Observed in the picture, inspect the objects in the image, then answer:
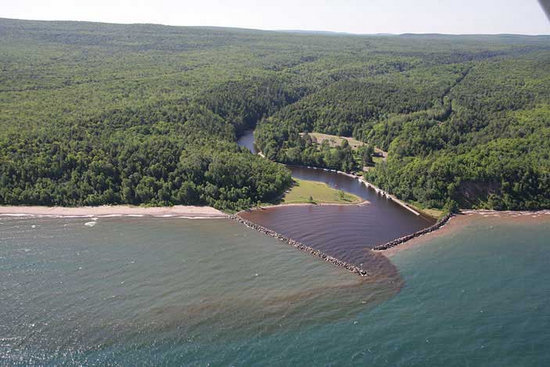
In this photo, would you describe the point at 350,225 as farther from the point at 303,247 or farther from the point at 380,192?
the point at 380,192

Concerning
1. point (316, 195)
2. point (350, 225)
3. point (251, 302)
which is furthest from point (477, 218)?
point (251, 302)

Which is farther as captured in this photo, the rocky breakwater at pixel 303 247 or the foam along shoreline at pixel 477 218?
the foam along shoreline at pixel 477 218

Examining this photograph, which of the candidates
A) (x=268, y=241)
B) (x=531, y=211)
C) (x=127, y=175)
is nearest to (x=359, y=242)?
(x=268, y=241)

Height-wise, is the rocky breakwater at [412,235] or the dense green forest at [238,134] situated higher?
the dense green forest at [238,134]

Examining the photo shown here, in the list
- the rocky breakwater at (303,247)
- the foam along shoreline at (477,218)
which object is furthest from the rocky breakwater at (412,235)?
the rocky breakwater at (303,247)

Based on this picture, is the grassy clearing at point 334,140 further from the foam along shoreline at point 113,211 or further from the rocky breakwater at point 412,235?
the foam along shoreline at point 113,211

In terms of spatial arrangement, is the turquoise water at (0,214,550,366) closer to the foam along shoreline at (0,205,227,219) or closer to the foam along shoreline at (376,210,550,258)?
the foam along shoreline at (376,210,550,258)

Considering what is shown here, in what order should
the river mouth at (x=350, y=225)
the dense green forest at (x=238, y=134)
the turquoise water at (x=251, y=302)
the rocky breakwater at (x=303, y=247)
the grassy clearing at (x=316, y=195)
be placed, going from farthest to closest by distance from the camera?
the grassy clearing at (x=316, y=195) < the dense green forest at (x=238, y=134) < the river mouth at (x=350, y=225) < the rocky breakwater at (x=303, y=247) < the turquoise water at (x=251, y=302)
